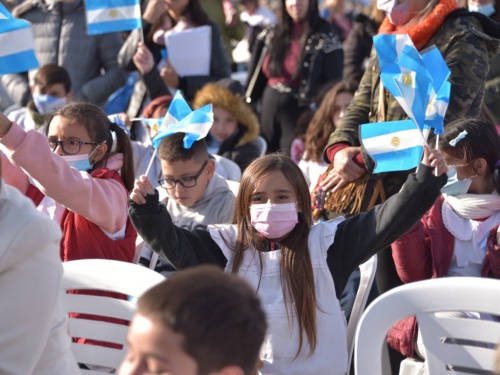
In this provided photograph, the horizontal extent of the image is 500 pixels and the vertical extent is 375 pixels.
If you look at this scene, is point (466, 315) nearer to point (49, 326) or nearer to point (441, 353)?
point (441, 353)

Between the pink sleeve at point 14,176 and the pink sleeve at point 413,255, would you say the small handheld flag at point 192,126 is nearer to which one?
the pink sleeve at point 14,176

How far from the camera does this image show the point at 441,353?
2547 mm

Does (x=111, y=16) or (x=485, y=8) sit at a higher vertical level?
(x=485, y=8)

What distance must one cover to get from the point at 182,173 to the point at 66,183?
40.6 inches

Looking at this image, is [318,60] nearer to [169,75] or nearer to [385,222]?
[169,75]

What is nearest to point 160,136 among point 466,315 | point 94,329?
point 94,329

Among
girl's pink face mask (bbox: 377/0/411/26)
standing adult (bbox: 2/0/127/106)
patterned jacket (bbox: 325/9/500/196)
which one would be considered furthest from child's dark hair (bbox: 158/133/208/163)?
standing adult (bbox: 2/0/127/106)

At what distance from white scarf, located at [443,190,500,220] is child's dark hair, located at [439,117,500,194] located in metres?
0.06

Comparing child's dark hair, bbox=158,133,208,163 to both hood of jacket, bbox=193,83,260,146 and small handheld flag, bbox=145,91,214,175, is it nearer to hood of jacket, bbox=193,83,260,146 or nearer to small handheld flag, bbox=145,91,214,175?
small handheld flag, bbox=145,91,214,175

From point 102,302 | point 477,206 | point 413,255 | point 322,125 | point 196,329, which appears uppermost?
point 196,329

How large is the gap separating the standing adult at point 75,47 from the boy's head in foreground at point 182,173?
244 centimetres

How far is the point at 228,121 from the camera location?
605 cm

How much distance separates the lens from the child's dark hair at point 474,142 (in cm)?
356

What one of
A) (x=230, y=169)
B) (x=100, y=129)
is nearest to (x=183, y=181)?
(x=100, y=129)
